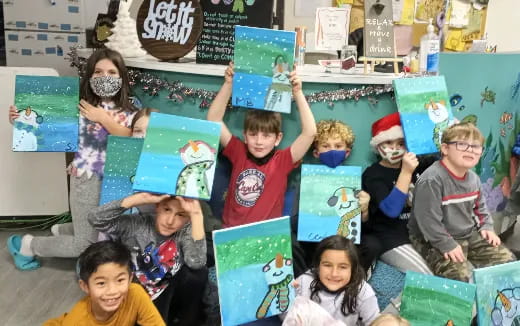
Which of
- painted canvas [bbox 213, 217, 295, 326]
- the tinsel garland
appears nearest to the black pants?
painted canvas [bbox 213, 217, 295, 326]

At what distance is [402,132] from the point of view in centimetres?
238

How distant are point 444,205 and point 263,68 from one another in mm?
1003

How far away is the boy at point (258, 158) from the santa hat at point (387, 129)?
32 cm

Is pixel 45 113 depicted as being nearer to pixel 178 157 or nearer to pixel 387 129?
pixel 178 157

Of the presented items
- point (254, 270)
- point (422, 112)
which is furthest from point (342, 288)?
point (422, 112)

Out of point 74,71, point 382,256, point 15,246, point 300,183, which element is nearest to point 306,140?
point 300,183

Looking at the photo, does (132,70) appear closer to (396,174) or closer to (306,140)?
(306,140)

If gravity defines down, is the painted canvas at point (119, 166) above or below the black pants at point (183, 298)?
above

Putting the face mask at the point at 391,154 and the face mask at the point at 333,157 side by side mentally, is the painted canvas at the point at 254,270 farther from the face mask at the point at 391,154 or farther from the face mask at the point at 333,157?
the face mask at the point at 391,154

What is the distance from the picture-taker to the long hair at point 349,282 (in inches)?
76.1

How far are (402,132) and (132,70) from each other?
139 centimetres

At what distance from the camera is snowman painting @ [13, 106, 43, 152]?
2406mm

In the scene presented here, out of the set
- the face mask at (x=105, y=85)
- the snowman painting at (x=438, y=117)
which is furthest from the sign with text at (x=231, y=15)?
the snowman painting at (x=438, y=117)

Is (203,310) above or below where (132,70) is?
below
